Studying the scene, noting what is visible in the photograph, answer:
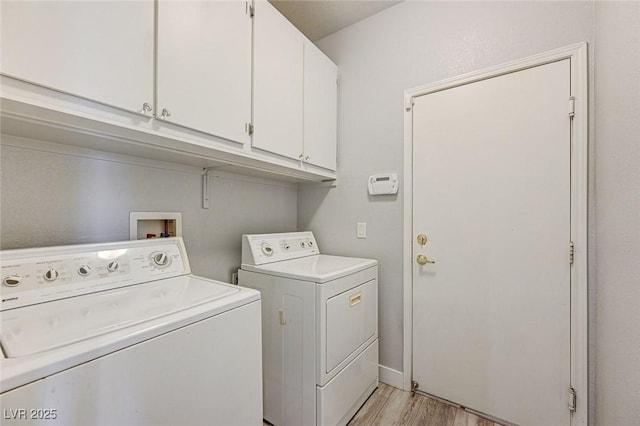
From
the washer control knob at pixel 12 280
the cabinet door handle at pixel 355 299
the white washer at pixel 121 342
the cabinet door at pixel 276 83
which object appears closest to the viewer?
the white washer at pixel 121 342

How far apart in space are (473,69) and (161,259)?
212 centimetres

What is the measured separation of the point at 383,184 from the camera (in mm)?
2006

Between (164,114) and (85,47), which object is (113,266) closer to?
(164,114)

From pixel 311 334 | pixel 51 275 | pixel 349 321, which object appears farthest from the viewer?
pixel 349 321

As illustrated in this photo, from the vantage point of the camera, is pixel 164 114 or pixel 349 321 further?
pixel 349 321

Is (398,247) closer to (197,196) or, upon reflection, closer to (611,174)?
(611,174)

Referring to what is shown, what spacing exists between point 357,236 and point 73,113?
5.79 feet

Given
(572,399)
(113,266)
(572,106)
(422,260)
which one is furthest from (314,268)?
(572,106)

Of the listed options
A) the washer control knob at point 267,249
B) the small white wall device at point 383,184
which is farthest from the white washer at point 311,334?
the small white wall device at point 383,184

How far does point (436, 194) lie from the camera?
1830 mm

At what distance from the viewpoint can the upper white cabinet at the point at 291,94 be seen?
1544 millimetres

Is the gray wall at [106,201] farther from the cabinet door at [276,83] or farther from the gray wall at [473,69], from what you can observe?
the gray wall at [473,69]

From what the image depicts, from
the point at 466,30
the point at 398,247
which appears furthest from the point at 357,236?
the point at 466,30

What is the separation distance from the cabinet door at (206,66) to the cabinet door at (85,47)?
0.07m
